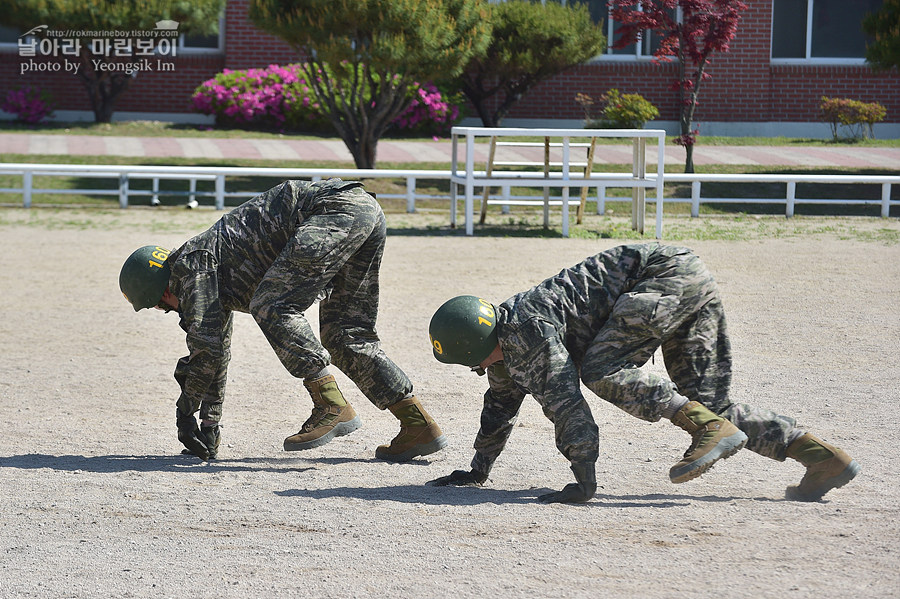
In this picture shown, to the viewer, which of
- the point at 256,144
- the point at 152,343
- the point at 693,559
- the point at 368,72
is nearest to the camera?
the point at 693,559

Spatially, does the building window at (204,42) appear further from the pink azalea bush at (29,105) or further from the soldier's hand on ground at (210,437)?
the soldier's hand on ground at (210,437)

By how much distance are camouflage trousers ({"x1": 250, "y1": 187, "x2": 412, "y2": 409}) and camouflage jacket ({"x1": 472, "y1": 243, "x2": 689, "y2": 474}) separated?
0.77 meters

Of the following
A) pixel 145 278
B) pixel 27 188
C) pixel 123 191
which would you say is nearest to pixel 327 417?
pixel 145 278

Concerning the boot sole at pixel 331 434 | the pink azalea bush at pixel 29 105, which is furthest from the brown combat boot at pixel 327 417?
the pink azalea bush at pixel 29 105

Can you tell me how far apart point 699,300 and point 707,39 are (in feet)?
49.7

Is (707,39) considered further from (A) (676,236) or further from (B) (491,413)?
(B) (491,413)

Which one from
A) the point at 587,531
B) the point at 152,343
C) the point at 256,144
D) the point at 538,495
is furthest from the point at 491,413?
the point at 256,144

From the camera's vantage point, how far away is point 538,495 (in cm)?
515

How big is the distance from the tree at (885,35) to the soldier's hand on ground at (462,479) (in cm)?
1616

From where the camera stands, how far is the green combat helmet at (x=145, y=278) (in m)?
5.44

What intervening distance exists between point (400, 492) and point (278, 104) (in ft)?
64.6

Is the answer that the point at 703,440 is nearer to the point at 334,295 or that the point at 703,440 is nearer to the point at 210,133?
the point at 334,295

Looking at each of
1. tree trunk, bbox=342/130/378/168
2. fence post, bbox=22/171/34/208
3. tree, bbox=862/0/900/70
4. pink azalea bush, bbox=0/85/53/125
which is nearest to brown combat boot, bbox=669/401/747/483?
fence post, bbox=22/171/34/208

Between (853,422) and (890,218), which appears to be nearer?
(853,422)
